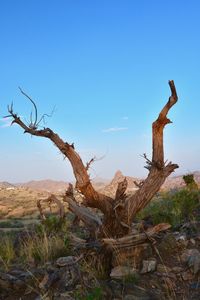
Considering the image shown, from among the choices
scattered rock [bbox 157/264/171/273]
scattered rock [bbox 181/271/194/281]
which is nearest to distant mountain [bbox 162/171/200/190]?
scattered rock [bbox 157/264/171/273]

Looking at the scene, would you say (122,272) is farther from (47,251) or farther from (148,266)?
(47,251)

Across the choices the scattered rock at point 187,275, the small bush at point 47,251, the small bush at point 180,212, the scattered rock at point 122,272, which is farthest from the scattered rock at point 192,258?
the small bush at point 47,251

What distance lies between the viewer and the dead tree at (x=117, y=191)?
8.25 meters

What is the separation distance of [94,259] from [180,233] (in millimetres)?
2124

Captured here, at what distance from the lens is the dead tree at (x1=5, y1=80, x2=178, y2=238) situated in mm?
8250

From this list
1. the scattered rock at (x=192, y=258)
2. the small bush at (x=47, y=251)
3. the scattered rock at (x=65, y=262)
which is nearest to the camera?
the scattered rock at (x=192, y=258)

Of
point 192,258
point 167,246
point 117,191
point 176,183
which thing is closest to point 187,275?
point 192,258

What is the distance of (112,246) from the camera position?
7.57m

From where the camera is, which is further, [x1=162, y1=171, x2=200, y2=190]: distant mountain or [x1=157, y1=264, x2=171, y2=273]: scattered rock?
[x1=162, y1=171, x2=200, y2=190]: distant mountain

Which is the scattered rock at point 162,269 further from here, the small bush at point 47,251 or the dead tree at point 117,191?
the small bush at point 47,251

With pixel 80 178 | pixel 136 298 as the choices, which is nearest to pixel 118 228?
pixel 80 178

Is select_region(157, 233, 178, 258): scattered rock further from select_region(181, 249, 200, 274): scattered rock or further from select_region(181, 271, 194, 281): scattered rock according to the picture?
select_region(181, 271, 194, 281): scattered rock

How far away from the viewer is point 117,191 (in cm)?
842

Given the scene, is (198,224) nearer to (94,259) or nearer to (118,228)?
(118,228)
